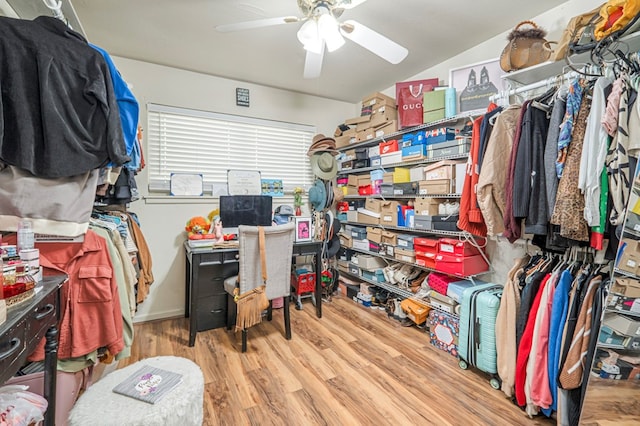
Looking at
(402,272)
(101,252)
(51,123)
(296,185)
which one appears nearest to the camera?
(51,123)

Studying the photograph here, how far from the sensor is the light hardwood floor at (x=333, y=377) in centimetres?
164

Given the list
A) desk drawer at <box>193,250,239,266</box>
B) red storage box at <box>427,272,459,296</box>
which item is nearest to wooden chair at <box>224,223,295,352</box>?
desk drawer at <box>193,250,239,266</box>

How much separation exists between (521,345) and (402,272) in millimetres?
1287

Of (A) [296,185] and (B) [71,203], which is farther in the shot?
(A) [296,185]

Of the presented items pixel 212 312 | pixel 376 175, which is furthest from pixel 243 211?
pixel 376 175

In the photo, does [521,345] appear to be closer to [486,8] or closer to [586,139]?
[586,139]

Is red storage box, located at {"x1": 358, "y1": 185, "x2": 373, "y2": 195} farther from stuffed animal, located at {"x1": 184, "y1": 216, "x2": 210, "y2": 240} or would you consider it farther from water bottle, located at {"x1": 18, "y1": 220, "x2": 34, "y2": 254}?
water bottle, located at {"x1": 18, "y1": 220, "x2": 34, "y2": 254}

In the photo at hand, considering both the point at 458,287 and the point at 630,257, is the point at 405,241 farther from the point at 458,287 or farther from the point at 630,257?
the point at 630,257

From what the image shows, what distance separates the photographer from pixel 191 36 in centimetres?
241

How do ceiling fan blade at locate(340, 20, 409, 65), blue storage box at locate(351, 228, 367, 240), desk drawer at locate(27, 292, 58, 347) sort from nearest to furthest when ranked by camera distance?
desk drawer at locate(27, 292, 58, 347), ceiling fan blade at locate(340, 20, 409, 65), blue storage box at locate(351, 228, 367, 240)

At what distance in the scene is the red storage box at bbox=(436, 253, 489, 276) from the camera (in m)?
2.28

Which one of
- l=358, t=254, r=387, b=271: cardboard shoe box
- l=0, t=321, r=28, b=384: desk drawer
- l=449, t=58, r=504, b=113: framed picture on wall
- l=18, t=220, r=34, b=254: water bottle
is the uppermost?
l=449, t=58, r=504, b=113: framed picture on wall

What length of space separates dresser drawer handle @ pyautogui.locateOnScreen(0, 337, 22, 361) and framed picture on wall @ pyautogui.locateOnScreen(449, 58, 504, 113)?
283 cm

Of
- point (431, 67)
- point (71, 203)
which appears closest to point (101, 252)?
point (71, 203)
